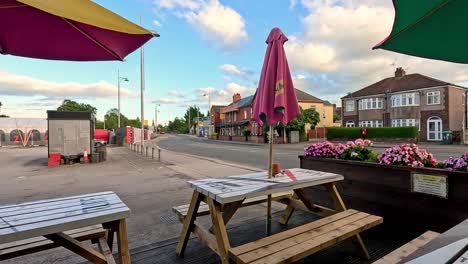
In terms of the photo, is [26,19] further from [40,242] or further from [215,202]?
[215,202]

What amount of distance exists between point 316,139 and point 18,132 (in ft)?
121

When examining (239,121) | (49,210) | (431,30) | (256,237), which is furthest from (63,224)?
(239,121)

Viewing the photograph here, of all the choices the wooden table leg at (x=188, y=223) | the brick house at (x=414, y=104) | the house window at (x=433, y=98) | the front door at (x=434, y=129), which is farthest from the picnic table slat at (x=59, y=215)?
the house window at (x=433, y=98)

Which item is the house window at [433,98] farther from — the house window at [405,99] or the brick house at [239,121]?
the brick house at [239,121]

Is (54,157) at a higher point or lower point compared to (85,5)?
lower

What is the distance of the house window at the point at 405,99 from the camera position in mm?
30625

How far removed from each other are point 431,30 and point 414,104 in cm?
3432

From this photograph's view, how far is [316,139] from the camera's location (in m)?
36.0

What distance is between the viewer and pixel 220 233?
8.61 feet

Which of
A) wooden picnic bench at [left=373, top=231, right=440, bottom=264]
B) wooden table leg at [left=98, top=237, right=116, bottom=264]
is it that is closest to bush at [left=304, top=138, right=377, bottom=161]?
wooden picnic bench at [left=373, top=231, right=440, bottom=264]

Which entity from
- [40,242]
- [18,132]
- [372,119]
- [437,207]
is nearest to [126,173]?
[40,242]

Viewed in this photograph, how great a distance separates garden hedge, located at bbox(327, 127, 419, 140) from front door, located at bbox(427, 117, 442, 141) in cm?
310

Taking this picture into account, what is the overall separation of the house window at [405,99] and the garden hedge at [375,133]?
4784 millimetres

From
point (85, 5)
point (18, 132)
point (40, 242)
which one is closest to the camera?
point (85, 5)
